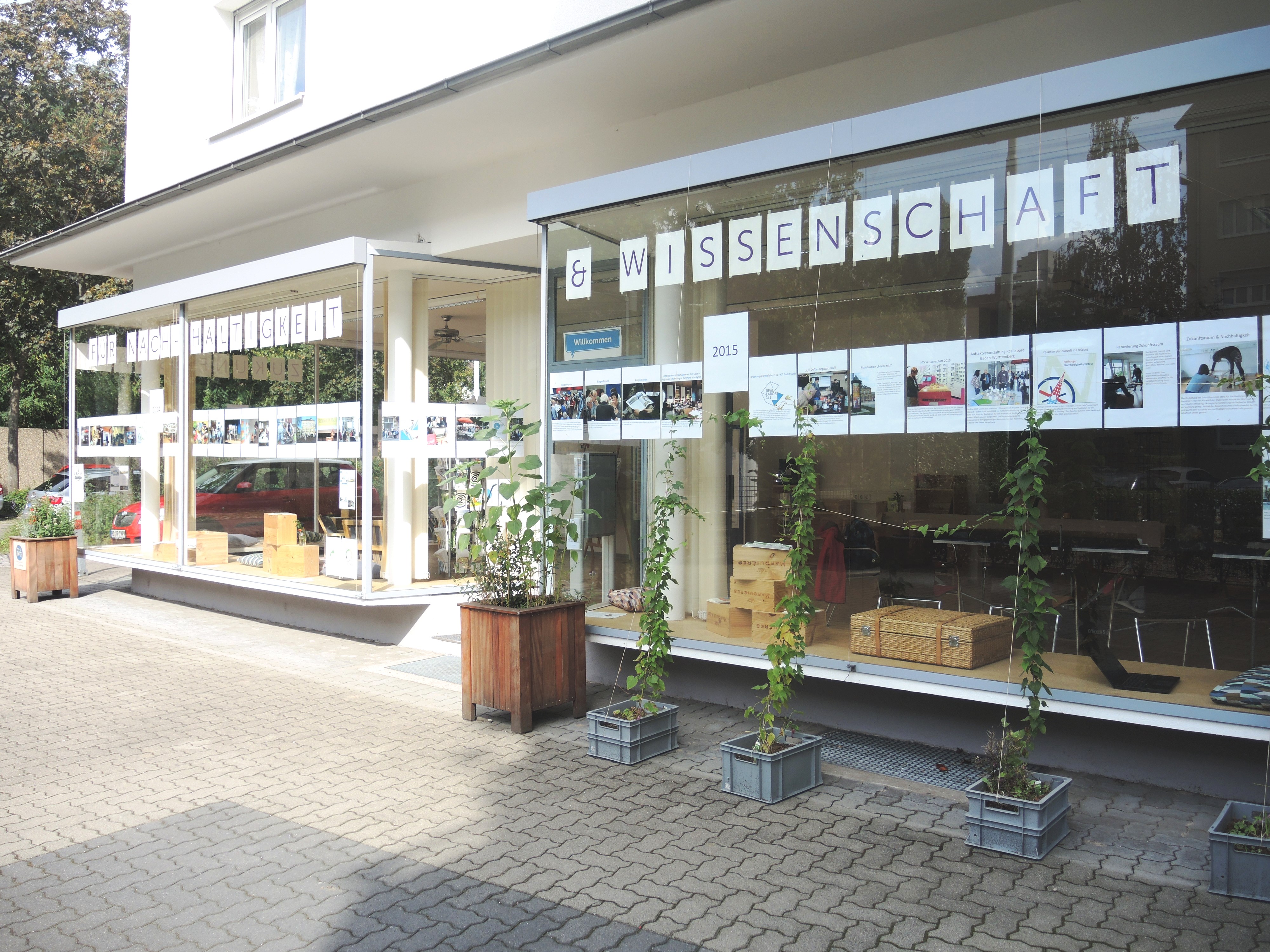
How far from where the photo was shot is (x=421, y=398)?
9.64m

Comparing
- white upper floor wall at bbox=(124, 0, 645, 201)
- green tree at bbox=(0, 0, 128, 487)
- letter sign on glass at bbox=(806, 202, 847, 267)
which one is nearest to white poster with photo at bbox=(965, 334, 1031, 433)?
letter sign on glass at bbox=(806, 202, 847, 267)

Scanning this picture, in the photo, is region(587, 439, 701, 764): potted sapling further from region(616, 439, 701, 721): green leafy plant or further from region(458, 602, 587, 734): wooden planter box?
region(458, 602, 587, 734): wooden planter box

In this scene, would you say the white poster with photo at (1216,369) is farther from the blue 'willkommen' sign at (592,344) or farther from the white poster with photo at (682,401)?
the blue 'willkommen' sign at (592,344)

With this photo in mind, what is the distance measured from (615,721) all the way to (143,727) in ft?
11.3

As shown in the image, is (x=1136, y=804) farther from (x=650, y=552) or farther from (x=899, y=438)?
(x=650, y=552)

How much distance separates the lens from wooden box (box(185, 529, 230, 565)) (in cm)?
1100

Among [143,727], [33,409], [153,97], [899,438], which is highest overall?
[153,97]

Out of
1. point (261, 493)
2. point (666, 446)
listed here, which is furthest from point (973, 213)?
point (261, 493)

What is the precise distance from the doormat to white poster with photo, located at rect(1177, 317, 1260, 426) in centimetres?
559

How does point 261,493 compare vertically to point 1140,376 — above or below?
below

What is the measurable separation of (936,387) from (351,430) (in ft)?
19.4

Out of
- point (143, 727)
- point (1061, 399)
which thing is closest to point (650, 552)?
point (1061, 399)

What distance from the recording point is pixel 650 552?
607 centimetres

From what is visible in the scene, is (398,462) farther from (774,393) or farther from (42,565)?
(42,565)
